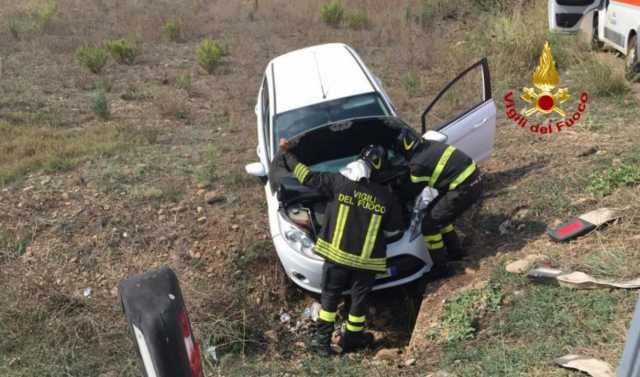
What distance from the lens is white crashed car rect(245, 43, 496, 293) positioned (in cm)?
438

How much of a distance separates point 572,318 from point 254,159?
4.82 m

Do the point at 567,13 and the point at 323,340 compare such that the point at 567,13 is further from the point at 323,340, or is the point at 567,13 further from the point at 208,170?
the point at 323,340

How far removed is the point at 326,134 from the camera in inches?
212

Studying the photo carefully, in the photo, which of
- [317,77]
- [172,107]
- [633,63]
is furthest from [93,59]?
[633,63]

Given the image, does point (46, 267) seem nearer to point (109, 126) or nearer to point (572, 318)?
point (109, 126)

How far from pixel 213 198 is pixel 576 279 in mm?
3922

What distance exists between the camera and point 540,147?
20.4 ft

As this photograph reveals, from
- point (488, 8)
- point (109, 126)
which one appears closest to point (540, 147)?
point (109, 126)

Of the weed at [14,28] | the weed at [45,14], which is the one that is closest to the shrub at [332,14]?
the weed at [45,14]

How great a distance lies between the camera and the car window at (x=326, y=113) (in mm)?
5414

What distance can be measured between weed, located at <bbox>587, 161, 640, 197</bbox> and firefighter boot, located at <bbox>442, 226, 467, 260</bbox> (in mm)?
1264

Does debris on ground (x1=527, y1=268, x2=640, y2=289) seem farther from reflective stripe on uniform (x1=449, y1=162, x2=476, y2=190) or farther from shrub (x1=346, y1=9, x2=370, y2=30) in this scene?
shrub (x1=346, y1=9, x2=370, y2=30)

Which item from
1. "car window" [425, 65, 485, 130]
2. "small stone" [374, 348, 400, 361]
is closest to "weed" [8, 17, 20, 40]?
"car window" [425, 65, 485, 130]

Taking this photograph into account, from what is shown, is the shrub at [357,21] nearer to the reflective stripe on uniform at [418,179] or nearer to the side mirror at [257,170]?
the side mirror at [257,170]
